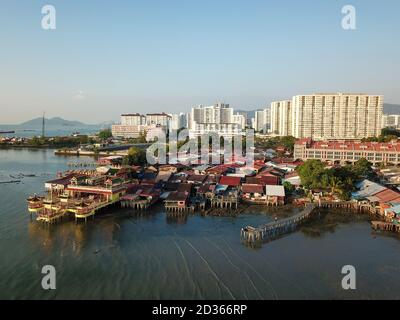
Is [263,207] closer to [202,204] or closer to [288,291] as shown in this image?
[202,204]

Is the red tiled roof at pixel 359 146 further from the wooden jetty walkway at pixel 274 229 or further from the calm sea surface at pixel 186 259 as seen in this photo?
the calm sea surface at pixel 186 259

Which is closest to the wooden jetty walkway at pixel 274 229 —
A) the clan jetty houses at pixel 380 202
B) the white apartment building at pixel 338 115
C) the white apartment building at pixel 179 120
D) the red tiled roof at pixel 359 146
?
the clan jetty houses at pixel 380 202

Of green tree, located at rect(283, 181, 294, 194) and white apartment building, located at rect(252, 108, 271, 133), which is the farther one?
white apartment building, located at rect(252, 108, 271, 133)

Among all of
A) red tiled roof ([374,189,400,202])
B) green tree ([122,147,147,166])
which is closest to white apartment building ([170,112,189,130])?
green tree ([122,147,147,166])

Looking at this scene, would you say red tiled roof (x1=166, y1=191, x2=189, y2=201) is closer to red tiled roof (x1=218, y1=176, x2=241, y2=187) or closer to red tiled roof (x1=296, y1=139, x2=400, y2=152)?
red tiled roof (x1=218, y1=176, x2=241, y2=187)

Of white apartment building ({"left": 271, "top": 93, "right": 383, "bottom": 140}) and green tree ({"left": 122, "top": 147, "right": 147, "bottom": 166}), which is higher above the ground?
white apartment building ({"left": 271, "top": 93, "right": 383, "bottom": 140})

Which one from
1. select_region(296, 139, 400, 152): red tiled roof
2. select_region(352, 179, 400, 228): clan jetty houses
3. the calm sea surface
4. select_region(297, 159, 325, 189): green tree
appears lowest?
the calm sea surface

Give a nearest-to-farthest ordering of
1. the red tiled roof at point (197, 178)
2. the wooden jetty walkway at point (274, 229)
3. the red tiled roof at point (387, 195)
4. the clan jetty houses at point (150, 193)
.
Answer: the wooden jetty walkway at point (274, 229) → the clan jetty houses at point (150, 193) → the red tiled roof at point (387, 195) → the red tiled roof at point (197, 178)
